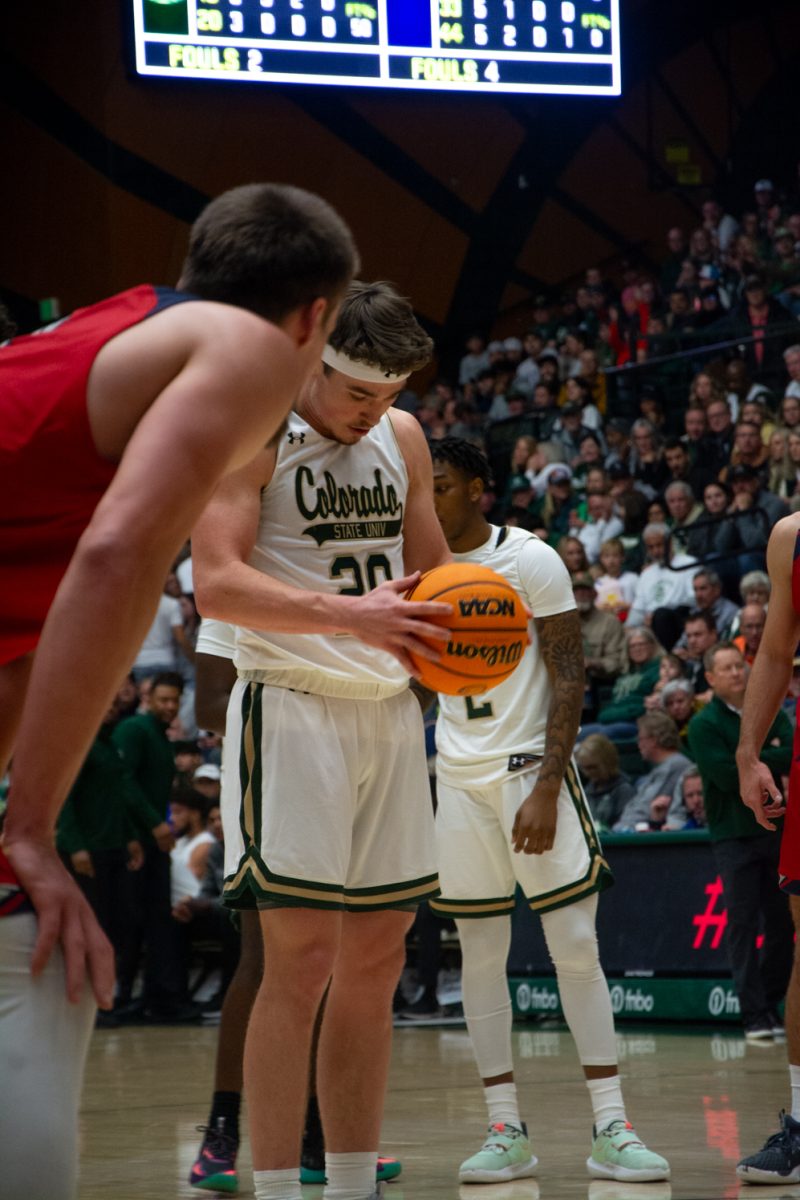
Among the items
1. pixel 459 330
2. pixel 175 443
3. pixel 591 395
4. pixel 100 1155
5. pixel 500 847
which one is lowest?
pixel 100 1155

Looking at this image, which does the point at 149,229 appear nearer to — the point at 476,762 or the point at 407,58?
the point at 407,58

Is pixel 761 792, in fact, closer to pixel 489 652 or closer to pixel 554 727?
pixel 554 727

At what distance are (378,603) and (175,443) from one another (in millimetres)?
1365

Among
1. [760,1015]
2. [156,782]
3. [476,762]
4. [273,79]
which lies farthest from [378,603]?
[273,79]

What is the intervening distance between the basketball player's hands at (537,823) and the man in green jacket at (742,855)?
3686 millimetres

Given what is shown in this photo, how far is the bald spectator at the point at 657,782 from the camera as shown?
10.4 metres

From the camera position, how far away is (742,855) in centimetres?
894

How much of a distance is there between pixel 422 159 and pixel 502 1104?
18.7 meters

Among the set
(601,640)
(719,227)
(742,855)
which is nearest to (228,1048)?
(742,855)

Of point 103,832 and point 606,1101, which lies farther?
point 103,832

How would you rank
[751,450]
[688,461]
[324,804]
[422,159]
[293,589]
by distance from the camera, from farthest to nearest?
[422,159] → [688,461] → [751,450] → [324,804] → [293,589]

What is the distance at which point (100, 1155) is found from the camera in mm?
5566

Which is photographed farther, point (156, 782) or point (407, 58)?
point (407, 58)

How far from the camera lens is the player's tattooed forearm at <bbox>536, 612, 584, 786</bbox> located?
5500mm
